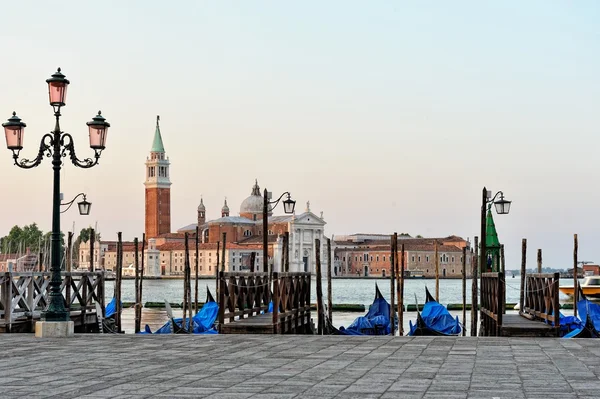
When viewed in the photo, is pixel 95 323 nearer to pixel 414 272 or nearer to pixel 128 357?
pixel 128 357

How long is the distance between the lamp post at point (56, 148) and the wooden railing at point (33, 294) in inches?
85.2

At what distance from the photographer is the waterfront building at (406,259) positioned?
12900 cm

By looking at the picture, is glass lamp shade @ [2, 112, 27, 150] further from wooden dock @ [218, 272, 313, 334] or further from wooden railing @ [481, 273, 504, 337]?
wooden railing @ [481, 273, 504, 337]

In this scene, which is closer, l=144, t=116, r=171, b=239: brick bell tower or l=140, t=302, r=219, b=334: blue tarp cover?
l=140, t=302, r=219, b=334: blue tarp cover

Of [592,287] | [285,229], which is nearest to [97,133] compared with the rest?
[592,287]

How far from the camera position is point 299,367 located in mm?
7645

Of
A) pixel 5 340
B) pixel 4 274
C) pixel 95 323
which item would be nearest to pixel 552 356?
pixel 5 340

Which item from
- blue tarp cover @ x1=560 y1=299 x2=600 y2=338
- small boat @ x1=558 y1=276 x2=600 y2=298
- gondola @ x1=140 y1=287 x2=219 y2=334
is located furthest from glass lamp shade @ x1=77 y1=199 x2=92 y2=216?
small boat @ x1=558 y1=276 x2=600 y2=298

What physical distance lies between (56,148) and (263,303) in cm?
602

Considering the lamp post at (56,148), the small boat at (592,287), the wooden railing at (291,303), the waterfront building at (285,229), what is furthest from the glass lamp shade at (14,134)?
the waterfront building at (285,229)

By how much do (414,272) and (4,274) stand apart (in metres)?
118

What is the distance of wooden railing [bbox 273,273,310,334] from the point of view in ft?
43.4

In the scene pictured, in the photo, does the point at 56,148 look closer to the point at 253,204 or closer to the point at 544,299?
the point at 544,299

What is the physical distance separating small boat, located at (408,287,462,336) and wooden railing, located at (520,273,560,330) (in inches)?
84.9
